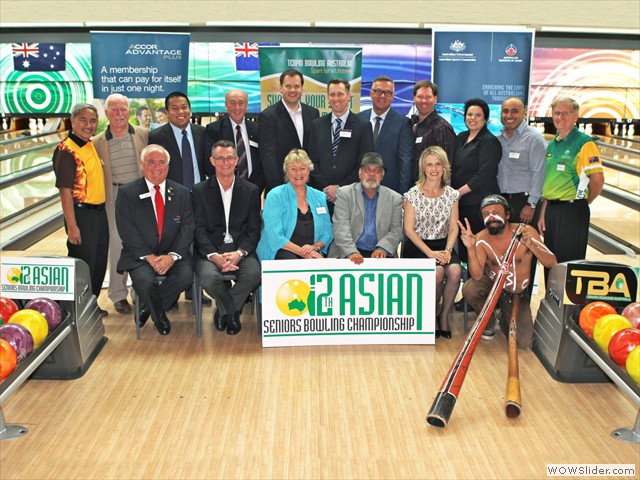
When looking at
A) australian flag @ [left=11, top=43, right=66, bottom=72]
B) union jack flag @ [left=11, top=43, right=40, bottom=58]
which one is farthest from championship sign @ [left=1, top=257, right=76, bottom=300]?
union jack flag @ [left=11, top=43, right=40, bottom=58]

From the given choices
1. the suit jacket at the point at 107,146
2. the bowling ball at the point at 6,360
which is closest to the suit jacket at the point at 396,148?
the suit jacket at the point at 107,146

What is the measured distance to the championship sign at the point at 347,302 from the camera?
3.91 metres

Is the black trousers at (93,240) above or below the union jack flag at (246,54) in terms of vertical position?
below

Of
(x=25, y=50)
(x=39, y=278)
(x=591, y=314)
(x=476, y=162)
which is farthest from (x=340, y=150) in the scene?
(x=25, y=50)

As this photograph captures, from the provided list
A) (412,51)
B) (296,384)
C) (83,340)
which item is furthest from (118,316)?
(412,51)

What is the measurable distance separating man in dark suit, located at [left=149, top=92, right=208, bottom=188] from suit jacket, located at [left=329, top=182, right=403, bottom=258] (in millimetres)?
1059

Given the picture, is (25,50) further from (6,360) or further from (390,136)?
(6,360)

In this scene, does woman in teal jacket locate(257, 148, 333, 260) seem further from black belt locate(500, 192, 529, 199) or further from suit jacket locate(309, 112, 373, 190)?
black belt locate(500, 192, 529, 199)

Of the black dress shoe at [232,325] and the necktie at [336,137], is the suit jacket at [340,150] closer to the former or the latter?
the necktie at [336,137]

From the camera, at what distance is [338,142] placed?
451 cm

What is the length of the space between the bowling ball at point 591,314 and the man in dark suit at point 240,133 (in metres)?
2.24

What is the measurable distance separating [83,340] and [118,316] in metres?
0.87

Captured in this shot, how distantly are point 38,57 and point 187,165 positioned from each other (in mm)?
6325

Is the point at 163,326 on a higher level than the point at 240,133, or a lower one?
lower
